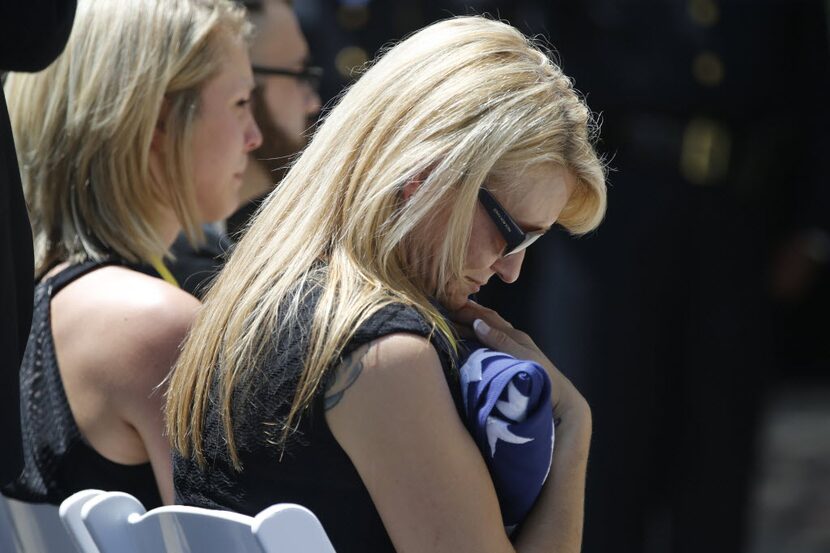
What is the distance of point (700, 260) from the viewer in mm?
3643

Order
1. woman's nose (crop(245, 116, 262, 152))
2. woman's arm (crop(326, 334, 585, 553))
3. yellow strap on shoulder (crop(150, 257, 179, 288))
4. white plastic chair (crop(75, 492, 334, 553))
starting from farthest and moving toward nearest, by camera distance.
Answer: woman's nose (crop(245, 116, 262, 152)), yellow strap on shoulder (crop(150, 257, 179, 288)), woman's arm (crop(326, 334, 585, 553)), white plastic chair (crop(75, 492, 334, 553))

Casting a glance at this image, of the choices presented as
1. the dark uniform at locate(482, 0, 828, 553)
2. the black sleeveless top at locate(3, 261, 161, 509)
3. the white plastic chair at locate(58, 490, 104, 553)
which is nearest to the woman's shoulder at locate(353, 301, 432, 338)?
the white plastic chair at locate(58, 490, 104, 553)

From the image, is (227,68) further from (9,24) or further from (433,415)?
(433,415)

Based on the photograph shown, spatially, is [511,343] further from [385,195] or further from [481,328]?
[385,195]

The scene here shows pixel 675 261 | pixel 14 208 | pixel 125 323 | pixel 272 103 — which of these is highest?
pixel 14 208

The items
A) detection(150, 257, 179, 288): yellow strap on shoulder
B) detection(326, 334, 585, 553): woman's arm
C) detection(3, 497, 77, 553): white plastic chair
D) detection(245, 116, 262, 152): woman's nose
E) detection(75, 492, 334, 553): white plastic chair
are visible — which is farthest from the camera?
detection(245, 116, 262, 152): woman's nose

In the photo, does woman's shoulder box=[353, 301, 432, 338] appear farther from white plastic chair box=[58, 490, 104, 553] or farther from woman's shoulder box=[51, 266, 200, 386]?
woman's shoulder box=[51, 266, 200, 386]

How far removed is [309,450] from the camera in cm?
137

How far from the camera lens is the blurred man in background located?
2539 millimetres

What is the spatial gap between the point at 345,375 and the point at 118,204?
0.80 meters

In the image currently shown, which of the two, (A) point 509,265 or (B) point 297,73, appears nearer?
(A) point 509,265

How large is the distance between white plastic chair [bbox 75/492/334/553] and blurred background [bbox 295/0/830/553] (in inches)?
92.4

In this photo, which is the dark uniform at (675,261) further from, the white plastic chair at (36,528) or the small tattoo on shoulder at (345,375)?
the small tattoo on shoulder at (345,375)

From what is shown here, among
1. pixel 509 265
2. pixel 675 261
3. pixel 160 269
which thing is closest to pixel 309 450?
pixel 509 265
